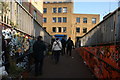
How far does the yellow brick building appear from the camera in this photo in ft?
148

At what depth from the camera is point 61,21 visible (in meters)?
46.1

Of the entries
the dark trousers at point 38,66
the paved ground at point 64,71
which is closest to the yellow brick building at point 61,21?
the paved ground at point 64,71

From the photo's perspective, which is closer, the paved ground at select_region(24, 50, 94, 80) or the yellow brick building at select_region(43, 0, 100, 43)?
the paved ground at select_region(24, 50, 94, 80)

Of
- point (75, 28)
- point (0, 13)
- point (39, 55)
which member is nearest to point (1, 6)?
point (0, 13)

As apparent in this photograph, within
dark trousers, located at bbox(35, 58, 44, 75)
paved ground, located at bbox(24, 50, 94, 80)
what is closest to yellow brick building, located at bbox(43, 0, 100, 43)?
paved ground, located at bbox(24, 50, 94, 80)

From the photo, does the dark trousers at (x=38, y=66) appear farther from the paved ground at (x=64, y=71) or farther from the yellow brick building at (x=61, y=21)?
the yellow brick building at (x=61, y=21)

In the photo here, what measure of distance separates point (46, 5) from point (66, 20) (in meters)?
8.09

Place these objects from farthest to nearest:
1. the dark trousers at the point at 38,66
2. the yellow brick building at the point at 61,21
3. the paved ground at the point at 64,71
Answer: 1. the yellow brick building at the point at 61,21
2. the paved ground at the point at 64,71
3. the dark trousers at the point at 38,66

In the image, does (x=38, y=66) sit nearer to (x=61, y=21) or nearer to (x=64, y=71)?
(x=64, y=71)

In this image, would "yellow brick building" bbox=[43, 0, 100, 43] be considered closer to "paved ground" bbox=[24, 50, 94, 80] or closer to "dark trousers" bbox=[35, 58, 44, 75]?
"paved ground" bbox=[24, 50, 94, 80]

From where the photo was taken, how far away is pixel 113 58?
411 cm

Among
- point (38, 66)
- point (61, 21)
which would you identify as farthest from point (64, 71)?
point (61, 21)

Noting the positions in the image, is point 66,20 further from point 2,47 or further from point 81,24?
point 2,47

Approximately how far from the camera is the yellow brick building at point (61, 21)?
45188mm
